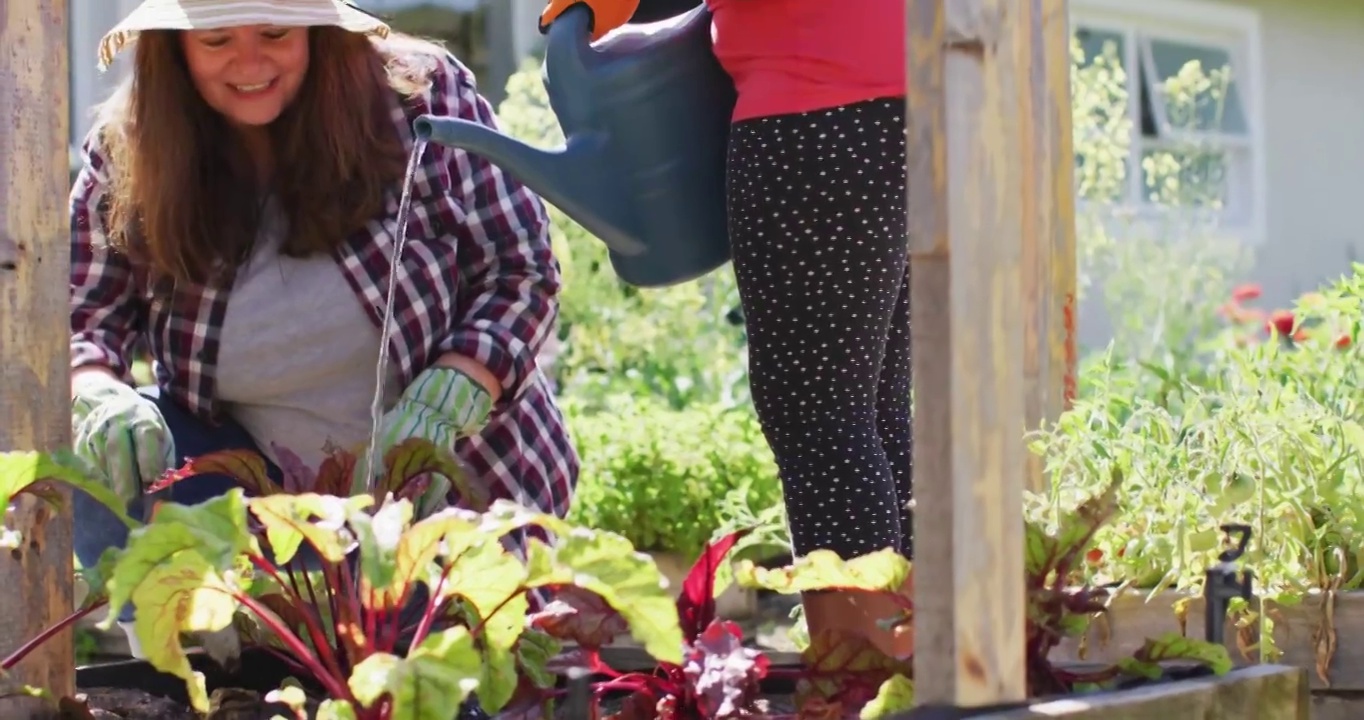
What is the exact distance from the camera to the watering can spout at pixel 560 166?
1.77 metres

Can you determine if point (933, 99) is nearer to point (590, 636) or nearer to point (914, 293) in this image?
point (914, 293)

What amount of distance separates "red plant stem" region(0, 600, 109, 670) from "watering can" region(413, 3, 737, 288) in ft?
2.14

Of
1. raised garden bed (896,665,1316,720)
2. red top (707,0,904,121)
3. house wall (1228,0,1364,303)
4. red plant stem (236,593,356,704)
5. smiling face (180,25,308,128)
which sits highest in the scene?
house wall (1228,0,1364,303)

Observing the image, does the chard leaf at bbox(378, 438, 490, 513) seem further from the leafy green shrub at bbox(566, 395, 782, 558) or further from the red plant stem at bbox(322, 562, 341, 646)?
the leafy green shrub at bbox(566, 395, 782, 558)

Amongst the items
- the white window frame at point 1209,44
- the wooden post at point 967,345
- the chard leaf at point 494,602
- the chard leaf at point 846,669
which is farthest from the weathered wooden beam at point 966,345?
the white window frame at point 1209,44

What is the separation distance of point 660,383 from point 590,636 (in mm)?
3152

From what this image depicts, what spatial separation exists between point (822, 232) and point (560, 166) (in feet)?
0.96

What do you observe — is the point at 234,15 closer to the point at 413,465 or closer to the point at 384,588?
the point at 413,465

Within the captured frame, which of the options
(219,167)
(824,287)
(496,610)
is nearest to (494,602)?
(496,610)

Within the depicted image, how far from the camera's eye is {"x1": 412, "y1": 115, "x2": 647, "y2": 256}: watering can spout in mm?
1774

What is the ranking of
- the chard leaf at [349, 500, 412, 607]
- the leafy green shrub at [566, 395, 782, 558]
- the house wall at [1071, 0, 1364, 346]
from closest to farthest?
the chard leaf at [349, 500, 412, 607]
the leafy green shrub at [566, 395, 782, 558]
the house wall at [1071, 0, 1364, 346]

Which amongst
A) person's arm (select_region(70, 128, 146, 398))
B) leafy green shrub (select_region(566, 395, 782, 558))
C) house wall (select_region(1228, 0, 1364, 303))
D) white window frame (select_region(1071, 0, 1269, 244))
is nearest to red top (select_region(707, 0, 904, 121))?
person's arm (select_region(70, 128, 146, 398))

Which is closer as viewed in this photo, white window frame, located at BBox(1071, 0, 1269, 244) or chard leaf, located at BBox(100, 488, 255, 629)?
chard leaf, located at BBox(100, 488, 255, 629)

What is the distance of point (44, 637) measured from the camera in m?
→ 1.34
